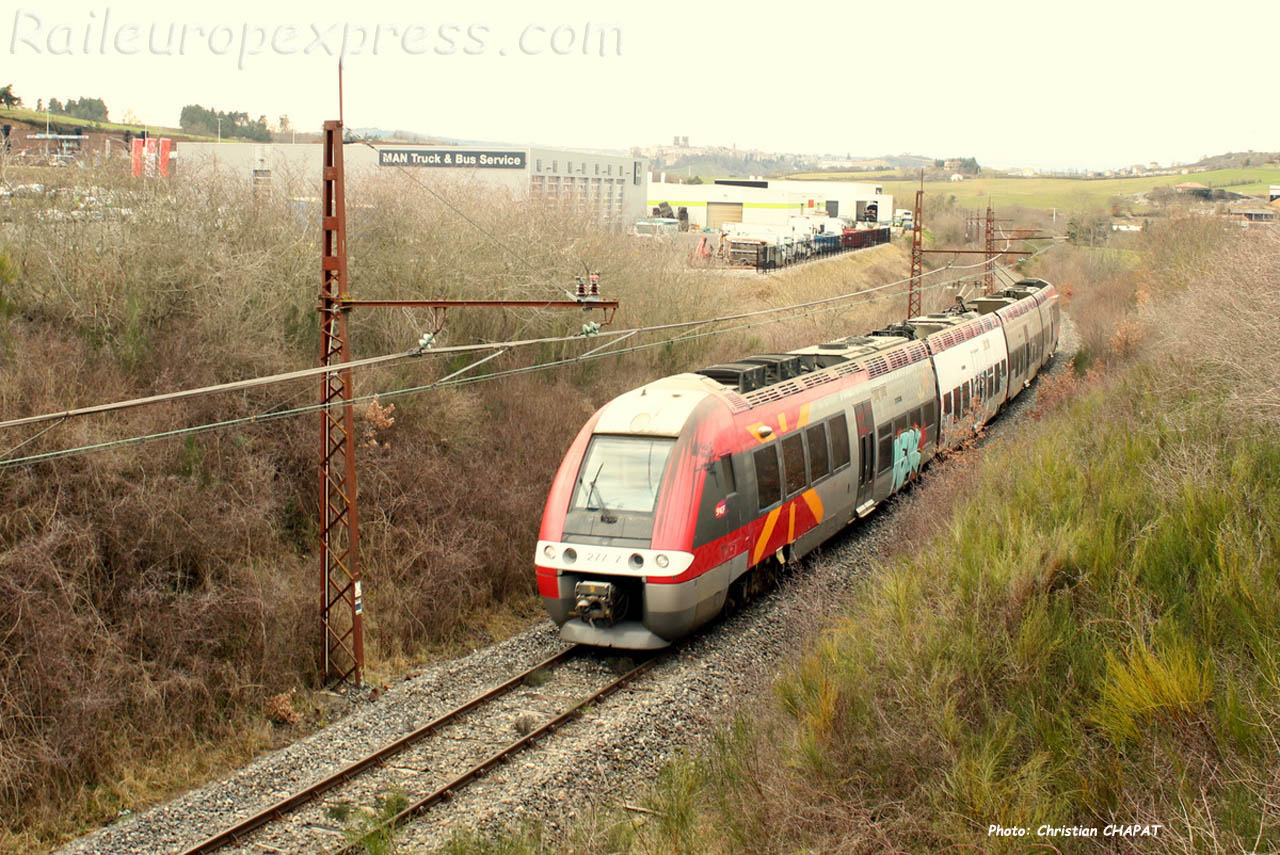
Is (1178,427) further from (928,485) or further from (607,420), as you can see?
(607,420)

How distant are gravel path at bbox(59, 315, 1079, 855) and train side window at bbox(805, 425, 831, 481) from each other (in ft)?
5.31

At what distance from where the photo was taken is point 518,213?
2761 cm

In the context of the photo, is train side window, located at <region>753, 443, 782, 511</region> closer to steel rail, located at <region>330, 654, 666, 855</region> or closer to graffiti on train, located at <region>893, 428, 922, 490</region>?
steel rail, located at <region>330, 654, 666, 855</region>

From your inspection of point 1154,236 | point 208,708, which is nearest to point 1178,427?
point 208,708

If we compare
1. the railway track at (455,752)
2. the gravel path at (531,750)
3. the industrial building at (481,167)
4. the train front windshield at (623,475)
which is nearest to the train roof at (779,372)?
the train front windshield at (623,475)

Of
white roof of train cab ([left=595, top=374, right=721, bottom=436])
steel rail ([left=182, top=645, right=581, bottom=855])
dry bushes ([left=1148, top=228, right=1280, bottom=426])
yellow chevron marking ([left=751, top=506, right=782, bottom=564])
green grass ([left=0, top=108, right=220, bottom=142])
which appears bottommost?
steel rail ([left=182, top=645, right=581, bottom=855])

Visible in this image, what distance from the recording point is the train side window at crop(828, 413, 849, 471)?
15969 mm

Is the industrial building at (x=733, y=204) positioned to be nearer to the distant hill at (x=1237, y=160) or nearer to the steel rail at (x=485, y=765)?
the distant hill at (x=1237, y=160)

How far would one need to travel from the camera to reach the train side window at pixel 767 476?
13789 mm

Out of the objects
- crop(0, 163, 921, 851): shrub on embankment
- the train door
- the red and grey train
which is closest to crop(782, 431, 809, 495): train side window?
the red and grey train

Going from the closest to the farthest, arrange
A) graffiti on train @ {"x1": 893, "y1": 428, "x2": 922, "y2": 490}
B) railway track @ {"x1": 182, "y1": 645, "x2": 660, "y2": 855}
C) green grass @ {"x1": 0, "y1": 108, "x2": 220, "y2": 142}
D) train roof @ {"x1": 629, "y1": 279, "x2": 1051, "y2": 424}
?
railway track @ {"x1": 182, "y1": 645, "x2": 660, "y2": 855}, train roof @ {"x1": 629, "y1": 279, "x2": 1051, "y2": 424}, graffiti on train @ {"x1": 893, "y1": 428, "x2": 922, "y2": 490}, green grass @ {"x1": 0, "y1": 108, "x2": 220, "y2": 142}

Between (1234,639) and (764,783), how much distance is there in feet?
12.0

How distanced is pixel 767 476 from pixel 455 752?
543 cm

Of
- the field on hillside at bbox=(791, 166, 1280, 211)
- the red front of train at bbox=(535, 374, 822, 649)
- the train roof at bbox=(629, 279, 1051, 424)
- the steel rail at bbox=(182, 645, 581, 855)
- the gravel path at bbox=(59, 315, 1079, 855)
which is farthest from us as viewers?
the field on hillside at bbox=(791, 166, 1280, 211)
